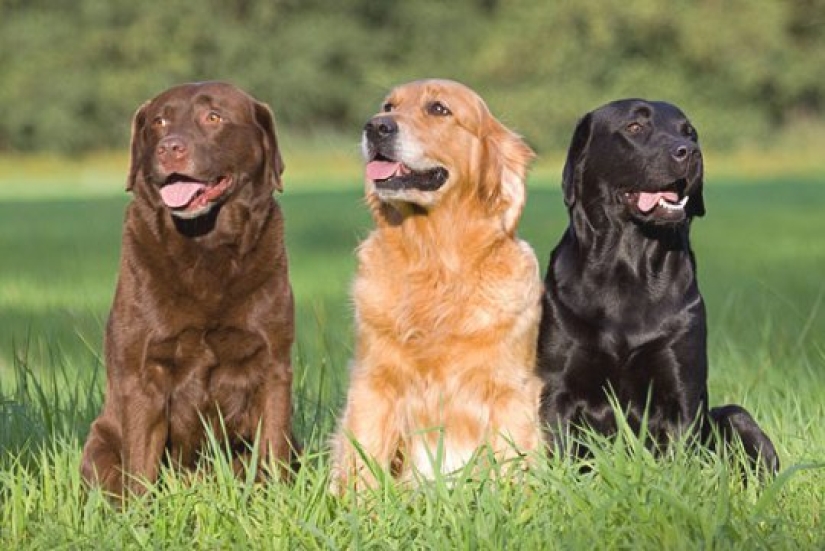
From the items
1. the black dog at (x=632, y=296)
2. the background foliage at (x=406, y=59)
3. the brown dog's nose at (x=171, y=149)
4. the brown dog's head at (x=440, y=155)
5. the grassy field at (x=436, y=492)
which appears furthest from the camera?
the background foliage at (x=406, y=59)

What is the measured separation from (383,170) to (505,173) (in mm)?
447

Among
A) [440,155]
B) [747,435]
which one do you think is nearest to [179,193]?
[440,155]

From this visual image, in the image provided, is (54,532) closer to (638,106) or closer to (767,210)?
(638,106)

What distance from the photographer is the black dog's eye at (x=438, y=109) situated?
4.72m

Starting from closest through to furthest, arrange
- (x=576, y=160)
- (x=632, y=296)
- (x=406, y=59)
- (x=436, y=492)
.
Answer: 1. (x=436, y=492)
2. (x=632, y=296)
3. (x=576, y=160)
4. (x=406, y=59)

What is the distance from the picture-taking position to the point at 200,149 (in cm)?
453

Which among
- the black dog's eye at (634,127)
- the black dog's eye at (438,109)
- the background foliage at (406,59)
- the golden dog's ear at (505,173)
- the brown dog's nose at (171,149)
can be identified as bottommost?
the background foliage at (406,59)

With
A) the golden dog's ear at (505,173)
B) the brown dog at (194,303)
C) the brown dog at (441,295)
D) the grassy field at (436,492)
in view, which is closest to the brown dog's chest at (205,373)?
the brown dog at (194,303)

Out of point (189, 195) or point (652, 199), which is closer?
point (189, 195)

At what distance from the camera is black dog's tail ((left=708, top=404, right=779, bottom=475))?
185 inches

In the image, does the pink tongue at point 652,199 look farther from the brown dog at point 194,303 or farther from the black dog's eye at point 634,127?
the brown dog at point 194,303

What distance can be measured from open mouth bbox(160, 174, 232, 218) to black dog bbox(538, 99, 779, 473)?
1.17 meters

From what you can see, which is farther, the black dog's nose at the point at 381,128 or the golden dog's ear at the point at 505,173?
the golden dog's ear at the point at 505,173

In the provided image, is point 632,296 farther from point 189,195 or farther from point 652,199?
point 189,195
